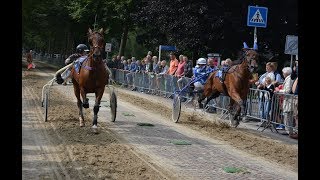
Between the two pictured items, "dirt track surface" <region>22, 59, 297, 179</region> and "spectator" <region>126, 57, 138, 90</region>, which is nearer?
"dirt track surface" <region>22, 59, 297, 179</region>

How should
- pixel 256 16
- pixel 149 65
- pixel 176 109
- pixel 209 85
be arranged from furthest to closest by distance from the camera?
pixel 149 65 → pixel 209 85 → pixel 176 109 → pixel 256 16

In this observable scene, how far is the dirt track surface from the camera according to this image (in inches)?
288

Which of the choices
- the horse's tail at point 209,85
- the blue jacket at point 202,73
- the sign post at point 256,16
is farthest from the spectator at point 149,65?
the sign post at point 256,16

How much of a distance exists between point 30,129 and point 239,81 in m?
5.79

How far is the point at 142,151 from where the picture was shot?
901 cm

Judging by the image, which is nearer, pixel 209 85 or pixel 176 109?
pixel 176 109

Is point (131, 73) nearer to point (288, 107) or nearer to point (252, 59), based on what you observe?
point (252, 59)

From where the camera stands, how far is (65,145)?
30.0 ft

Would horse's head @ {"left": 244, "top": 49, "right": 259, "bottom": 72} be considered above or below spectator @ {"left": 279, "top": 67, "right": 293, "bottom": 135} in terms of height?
above

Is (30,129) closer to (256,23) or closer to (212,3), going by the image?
(256,23)

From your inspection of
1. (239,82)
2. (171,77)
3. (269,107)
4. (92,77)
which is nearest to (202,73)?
(239,82)

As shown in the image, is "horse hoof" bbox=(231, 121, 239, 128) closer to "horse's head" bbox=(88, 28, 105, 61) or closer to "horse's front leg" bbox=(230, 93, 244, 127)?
"horse's front leg" bbox=(230, 93, 244, 127)

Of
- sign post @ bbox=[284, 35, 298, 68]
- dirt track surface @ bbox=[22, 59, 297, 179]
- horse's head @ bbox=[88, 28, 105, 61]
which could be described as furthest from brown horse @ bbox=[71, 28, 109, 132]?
sign post @ bbox=[284, 35, 298, 68]

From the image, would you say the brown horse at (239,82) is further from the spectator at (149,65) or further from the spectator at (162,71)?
the spectator at (149,65)
